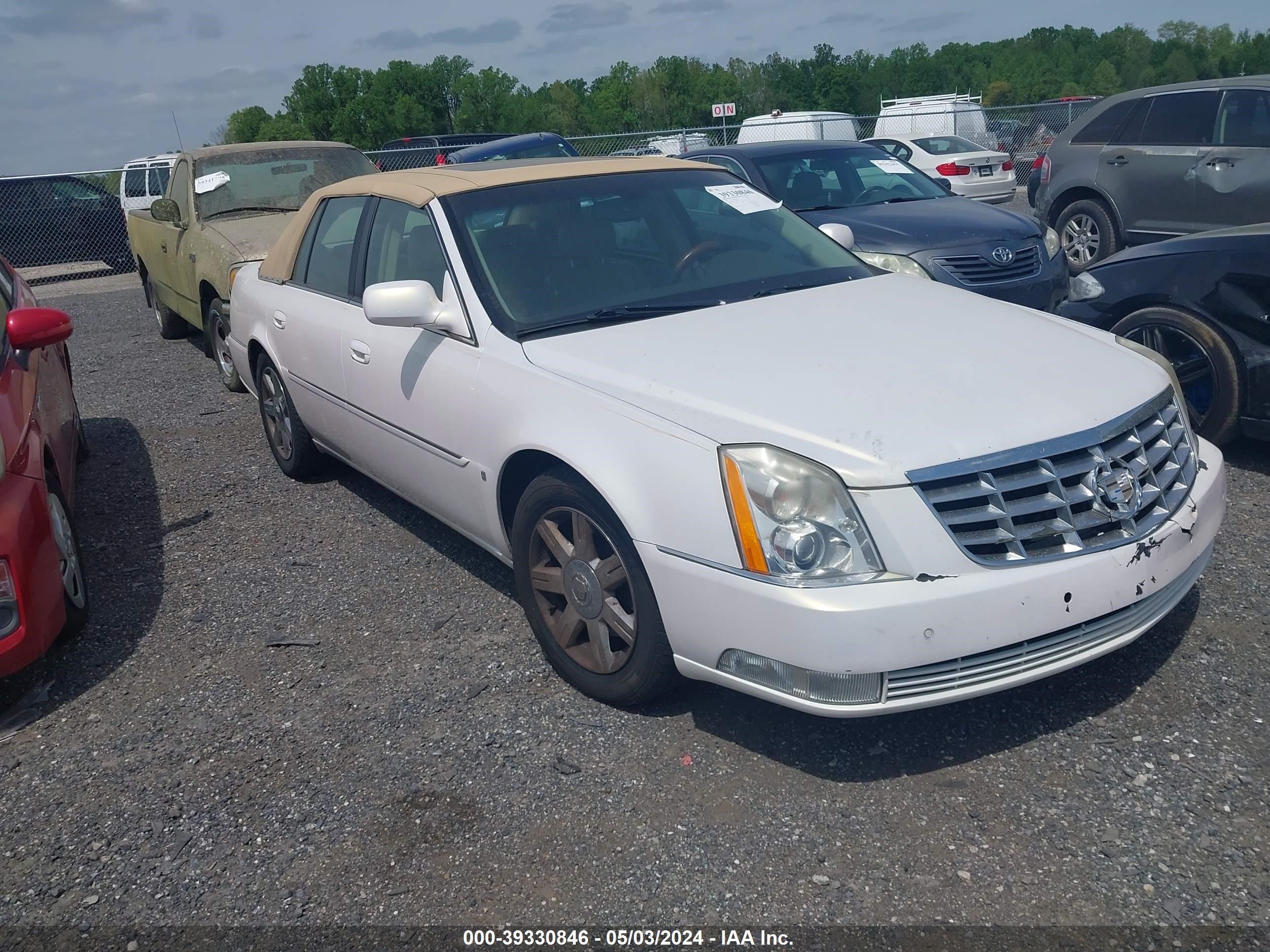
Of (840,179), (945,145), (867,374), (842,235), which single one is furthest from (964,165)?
(867,374)

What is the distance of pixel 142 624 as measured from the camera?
423cm

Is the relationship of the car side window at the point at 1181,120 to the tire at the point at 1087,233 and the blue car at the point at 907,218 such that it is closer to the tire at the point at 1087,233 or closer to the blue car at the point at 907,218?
the tire at the point at 1087,233

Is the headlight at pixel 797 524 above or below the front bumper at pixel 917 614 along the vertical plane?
above

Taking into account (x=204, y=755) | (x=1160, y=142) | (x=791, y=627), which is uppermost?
(x=1160, y=142)

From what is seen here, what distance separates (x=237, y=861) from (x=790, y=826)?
1446 mm

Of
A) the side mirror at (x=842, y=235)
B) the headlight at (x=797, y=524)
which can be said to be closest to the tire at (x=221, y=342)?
the side mirror at (x=842, y=235)

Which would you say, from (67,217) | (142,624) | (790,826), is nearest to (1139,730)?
(790,826)

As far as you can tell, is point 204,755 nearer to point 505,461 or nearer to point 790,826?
point 505,461

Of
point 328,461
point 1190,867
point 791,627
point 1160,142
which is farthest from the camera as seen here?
point 1160,142

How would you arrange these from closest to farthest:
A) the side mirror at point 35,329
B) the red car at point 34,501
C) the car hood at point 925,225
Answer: the red car at point 34,501 < the side mirror at point 35,329 < the car hood at point 925,225

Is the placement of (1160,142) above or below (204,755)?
above

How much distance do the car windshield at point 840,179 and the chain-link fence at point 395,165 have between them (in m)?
Answer: 4.25

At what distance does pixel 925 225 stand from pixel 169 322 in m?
6.98

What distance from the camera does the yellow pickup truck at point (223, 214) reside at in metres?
7.48
